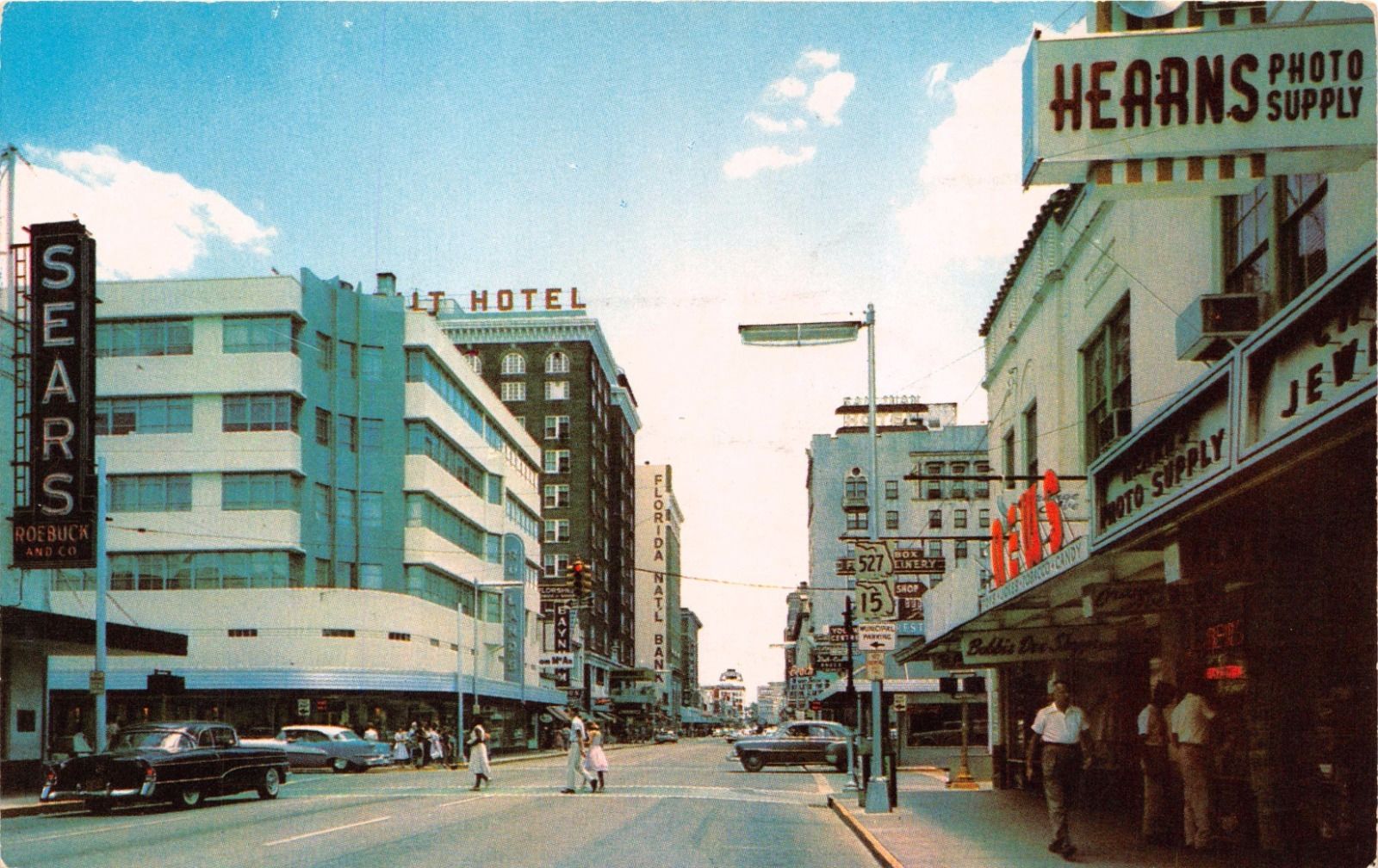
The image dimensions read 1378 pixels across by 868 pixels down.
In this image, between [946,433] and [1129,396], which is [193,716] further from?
[946,433]

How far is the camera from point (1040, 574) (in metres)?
16.9

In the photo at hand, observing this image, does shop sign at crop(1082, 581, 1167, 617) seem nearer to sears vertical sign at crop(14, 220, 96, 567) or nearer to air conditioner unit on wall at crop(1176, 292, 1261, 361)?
air conditioner unit on wall at crop(1176, 292, 1261, 361)

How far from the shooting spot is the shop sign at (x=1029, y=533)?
58.1 feet

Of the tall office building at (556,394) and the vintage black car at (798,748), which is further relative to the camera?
the tall office building at (556,394)

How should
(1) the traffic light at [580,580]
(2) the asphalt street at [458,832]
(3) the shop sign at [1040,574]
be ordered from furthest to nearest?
(1) the traffic light at [580,580] → (2) the asphalt street at [458,832] → (3) the shop sign at [1040,574]

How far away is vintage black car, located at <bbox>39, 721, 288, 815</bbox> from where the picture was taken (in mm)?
22719

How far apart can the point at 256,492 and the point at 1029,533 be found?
42.7 m

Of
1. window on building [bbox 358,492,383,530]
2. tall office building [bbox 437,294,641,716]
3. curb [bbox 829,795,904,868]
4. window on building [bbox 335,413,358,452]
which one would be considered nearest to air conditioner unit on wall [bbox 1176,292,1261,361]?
curb [bbox 829,795,904,868]

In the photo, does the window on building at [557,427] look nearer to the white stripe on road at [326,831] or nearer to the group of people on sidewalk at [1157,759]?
the white stripe on road at [326,831]

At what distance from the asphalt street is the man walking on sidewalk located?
7.08 feet

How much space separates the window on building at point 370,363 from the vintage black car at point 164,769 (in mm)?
34923

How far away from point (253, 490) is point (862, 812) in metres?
39.0

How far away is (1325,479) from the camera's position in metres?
9.69

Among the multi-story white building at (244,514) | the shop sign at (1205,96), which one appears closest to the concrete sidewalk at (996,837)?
the shop sign at (1205,96)
